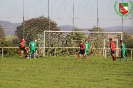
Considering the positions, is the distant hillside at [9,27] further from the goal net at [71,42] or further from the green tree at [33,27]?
the goal net at [71,42]

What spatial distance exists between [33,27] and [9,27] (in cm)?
268

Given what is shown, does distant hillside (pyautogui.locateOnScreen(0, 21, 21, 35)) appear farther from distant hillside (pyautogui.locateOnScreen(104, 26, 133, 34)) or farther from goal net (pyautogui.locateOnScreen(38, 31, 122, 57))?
distant hillside (pyautogui.locateOnScreen(104, 26, 133, 34))

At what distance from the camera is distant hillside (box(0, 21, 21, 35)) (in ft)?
146

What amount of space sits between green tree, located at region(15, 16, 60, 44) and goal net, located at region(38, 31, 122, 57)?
2.09 m

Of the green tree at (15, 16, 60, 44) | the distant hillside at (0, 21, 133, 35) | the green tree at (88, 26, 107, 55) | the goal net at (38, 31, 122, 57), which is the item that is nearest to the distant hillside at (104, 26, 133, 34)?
the distant hillside at (0, 21, 133, 35)

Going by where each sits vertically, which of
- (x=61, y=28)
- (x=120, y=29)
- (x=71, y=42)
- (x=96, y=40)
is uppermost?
(x=61, y=28)

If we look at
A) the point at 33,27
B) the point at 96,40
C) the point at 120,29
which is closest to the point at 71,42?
the point at 96,40

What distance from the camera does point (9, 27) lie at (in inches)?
1842

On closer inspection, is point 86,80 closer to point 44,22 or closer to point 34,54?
point 34,54

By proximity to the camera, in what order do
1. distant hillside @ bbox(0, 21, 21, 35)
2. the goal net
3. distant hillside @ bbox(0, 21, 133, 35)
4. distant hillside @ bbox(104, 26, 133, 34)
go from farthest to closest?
distant hillside @ bbox(0, 21, 21, 35) → distant hillside @ bbox(0, 21, 133, 35) → distant hillside @ bbox(104, 26, 133, 34) → the goal net

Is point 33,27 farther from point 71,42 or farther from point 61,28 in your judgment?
point 71,42

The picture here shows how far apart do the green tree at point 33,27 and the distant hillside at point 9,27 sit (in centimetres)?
66

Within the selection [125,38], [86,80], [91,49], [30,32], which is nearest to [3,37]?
[30,32]

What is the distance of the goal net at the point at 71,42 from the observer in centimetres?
4131
